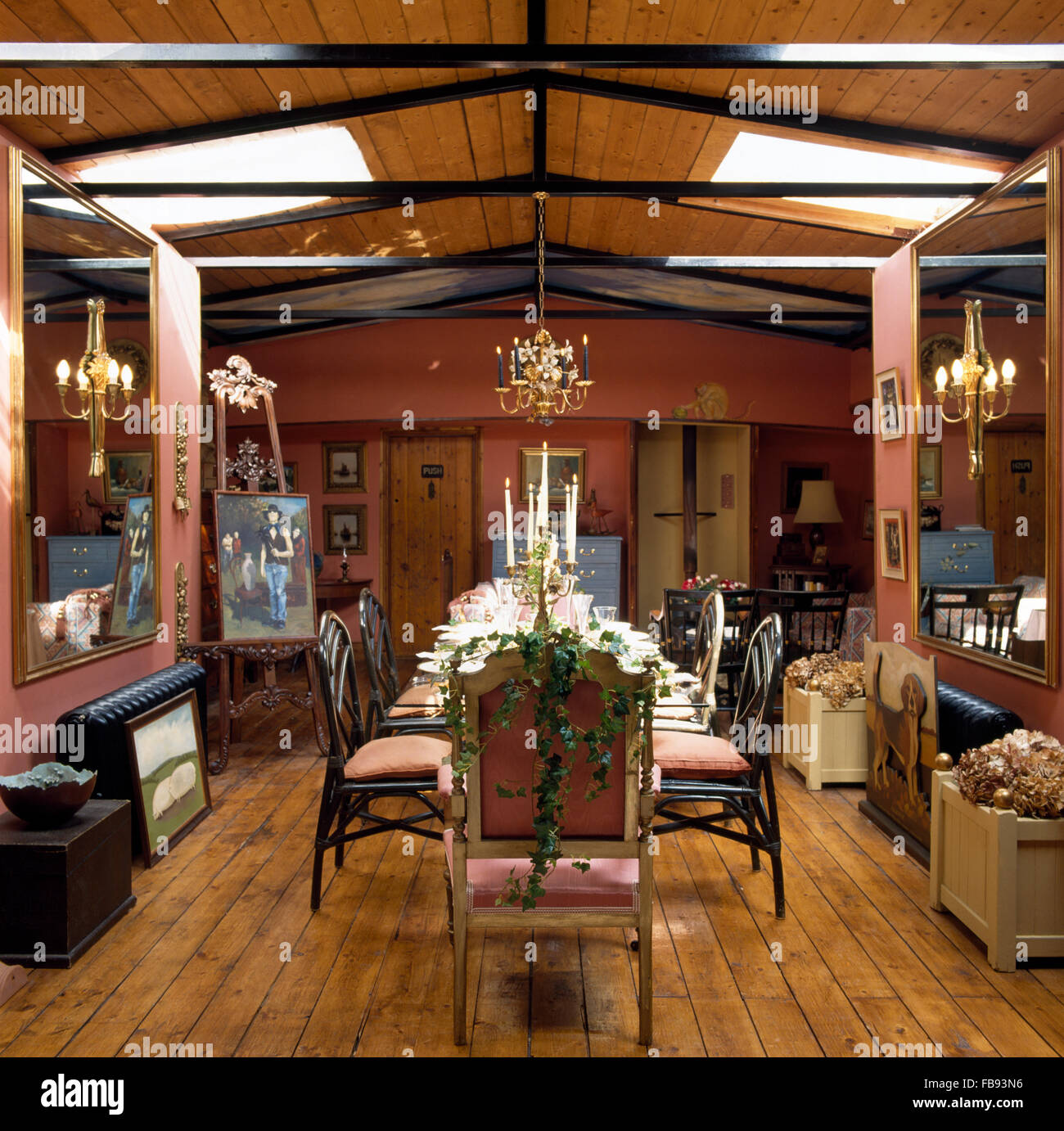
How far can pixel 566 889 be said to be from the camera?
2553 millimetres

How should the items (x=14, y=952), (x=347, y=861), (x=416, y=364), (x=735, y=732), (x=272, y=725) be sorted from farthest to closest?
(x=416, y=364), (x=272, y=725), (x=347, y=861), (x=735, y=732), (x=14, y=952)

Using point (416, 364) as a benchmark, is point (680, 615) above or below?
below

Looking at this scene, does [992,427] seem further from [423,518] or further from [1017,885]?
[423,518]

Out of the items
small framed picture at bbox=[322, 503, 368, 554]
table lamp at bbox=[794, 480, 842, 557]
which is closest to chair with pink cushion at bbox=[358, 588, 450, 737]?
small framed picture at bbox=[322, 503, 368, 554]

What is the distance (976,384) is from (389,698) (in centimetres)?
321

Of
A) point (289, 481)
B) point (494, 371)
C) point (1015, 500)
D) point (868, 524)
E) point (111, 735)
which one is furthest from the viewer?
point (289, 481)


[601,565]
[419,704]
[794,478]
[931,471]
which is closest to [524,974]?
[419,704]

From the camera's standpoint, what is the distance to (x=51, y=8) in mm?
3127

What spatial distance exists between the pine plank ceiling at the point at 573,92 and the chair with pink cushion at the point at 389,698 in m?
2.37

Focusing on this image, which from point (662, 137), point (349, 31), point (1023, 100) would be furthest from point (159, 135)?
point (1023, 100)

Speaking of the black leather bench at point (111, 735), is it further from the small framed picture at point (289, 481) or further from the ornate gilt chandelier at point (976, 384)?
the small framed picture at point (289, 481)

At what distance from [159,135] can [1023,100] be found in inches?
145

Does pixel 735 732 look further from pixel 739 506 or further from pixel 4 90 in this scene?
pixel 739 506

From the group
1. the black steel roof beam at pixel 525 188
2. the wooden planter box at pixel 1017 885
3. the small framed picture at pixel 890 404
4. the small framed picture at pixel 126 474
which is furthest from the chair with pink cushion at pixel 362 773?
the small framed picture at pixel 890 404
